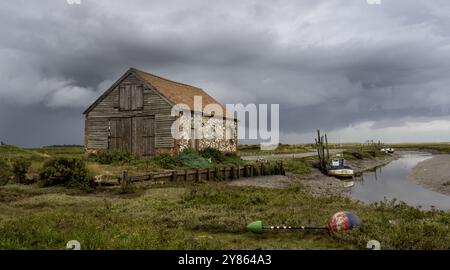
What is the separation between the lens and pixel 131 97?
32.6 metres

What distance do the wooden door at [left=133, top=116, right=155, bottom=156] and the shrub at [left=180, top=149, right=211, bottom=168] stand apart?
8.73ft

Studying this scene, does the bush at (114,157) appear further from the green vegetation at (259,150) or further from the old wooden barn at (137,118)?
the green vegetation at (259,150)

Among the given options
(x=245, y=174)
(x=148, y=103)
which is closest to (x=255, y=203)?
(x=245, y=174)

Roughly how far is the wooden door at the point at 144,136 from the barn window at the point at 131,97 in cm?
107

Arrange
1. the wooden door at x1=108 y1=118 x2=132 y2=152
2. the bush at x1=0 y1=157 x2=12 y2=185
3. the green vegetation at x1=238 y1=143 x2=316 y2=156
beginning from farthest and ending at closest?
the green vegetation at x1=238 y1=143 x2=316 y2=156, the wooden door at x1=108 y1=118 x2=132 y2=152, the bush at x1=0 y1=157 x2=12 y2=185

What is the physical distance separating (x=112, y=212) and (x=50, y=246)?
4557mm

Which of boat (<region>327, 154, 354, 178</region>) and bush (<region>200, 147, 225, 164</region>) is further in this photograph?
boat (<region>327, 154, 354, 178</region>)

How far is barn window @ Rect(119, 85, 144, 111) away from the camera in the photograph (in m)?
32.3

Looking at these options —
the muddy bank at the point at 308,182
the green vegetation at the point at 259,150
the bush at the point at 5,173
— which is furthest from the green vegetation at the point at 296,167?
the bush at the point at 5,173

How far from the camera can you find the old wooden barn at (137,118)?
3128 cm

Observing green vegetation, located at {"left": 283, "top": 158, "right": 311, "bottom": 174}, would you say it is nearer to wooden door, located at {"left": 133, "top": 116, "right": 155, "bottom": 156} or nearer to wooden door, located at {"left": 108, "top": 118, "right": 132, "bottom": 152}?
wooden door, located at {"left": 133, "top": 116, "right": 155, "bottom": 156}

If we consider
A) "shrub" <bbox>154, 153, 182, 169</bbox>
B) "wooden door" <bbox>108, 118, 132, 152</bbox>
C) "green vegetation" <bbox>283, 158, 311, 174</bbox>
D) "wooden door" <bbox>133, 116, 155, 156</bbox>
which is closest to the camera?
"shrub" <bbox>154, 153, 182, 169</bbox>

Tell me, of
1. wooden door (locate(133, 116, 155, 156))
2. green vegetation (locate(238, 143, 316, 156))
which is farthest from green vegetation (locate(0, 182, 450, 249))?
green vegetation (locate(238, 143, 316, 156))

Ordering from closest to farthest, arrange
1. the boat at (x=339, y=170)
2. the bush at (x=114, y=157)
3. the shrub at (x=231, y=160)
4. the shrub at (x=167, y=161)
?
the shrub at (x=167, y=161) < the bush at (x=114, y=157) < the shrub at (x=231, y=160) < the boat at (x=339, y=170)
